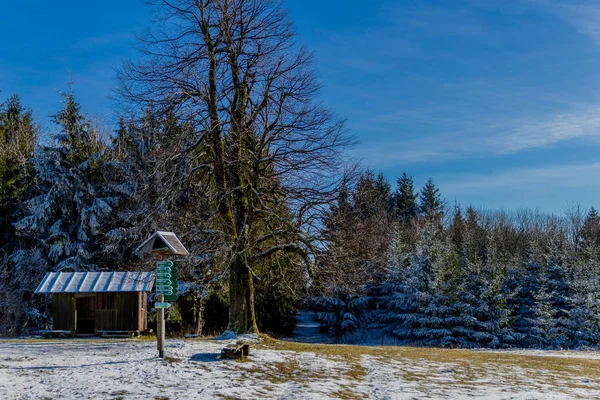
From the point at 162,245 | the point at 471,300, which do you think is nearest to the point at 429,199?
the point at 471,300

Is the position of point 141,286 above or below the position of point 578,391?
above

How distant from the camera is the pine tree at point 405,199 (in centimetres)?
5253

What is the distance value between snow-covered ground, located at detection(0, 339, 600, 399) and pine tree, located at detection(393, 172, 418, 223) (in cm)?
3884

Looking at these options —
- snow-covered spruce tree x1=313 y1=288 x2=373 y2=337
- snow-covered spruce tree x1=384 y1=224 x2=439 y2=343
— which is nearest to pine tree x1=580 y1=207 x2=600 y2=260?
snow-covered spruce tree x1=384 y1=224 x2=439 y2=343

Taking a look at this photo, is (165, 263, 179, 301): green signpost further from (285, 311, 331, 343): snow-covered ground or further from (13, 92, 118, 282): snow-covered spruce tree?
(285, 311, 331, 343): snow-covered ground

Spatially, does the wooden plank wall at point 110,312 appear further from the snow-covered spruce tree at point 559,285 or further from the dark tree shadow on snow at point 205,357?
the snow-covered spruce tree at point 559,285

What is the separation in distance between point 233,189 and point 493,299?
71.8ft

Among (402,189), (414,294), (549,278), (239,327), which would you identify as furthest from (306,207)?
(402,189)

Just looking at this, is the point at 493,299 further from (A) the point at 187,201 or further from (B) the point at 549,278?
(A) the point at 187,201

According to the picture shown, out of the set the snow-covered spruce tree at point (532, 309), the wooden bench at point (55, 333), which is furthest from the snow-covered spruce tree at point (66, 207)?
the snow-covered spruce tree at point (532, 309)

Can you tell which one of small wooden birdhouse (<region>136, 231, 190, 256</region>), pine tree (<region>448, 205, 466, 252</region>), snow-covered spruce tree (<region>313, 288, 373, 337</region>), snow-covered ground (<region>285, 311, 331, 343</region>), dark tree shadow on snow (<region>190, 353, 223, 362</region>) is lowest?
snow-covered ground (<region>285, 311, 331, 343</region>)

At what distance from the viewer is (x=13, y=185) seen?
3009 cm

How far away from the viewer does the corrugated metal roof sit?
1883 cm

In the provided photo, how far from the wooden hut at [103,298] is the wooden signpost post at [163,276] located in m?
7.55
